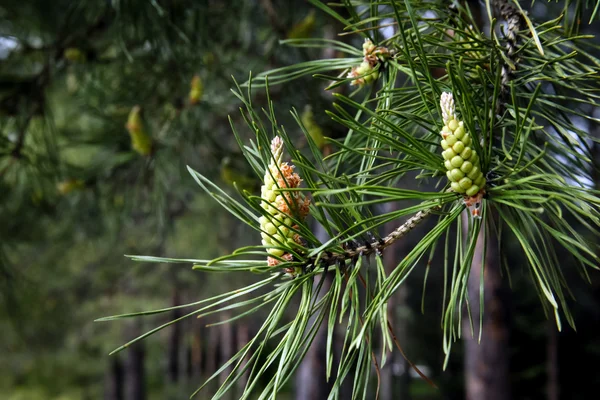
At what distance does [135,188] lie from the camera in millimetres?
1872

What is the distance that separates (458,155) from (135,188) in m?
1.55

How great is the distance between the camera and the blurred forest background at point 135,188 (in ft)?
5.24

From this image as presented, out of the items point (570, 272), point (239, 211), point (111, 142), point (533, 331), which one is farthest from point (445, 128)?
point (533, 331)

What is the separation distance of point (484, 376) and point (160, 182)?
5.82 ft

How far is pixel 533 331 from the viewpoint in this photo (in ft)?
23.4

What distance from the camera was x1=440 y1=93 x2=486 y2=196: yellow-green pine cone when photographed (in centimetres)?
48

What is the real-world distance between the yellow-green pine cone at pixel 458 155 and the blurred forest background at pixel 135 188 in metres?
0.25

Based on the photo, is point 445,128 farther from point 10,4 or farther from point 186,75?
point 10,4

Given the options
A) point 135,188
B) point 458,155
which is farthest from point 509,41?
point 135,188

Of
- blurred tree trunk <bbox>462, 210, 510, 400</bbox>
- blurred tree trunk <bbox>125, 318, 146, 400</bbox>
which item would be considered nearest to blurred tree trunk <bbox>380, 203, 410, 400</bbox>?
blurred tree trunk <bbox>462, 210, 510, 400</bbox>

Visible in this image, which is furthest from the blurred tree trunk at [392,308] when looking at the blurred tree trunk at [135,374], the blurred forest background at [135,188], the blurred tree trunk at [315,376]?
the blurred tree trunk at [135,374]

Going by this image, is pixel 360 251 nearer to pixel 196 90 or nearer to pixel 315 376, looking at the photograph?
pixel 196 90

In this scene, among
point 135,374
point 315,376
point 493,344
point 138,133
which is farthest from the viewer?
point 135,374

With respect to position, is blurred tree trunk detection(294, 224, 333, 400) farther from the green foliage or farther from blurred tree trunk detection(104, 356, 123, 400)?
blurred tree trunk detection(104, 356, 123, 400)
